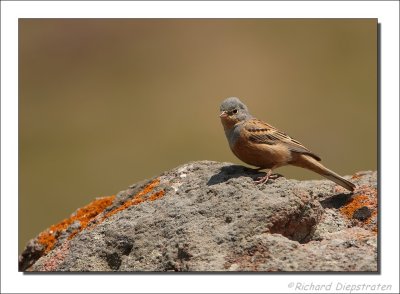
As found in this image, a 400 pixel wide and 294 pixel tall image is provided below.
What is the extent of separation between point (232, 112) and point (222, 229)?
7.24 feet

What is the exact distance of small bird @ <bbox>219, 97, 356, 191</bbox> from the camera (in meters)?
9.52

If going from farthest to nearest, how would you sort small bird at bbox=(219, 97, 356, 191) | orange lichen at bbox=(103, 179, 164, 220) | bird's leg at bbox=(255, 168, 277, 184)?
1. small bird at bbox=(219, 97, 356, 191)
2. orange lichen at bbox=(103, 179, 164, 220)
3. bird's leg at bbox=(255, 168, 277, 184)

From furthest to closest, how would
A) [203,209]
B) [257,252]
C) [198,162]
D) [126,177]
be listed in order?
[126,177] → [198,162] → [203,209] → [257,252]

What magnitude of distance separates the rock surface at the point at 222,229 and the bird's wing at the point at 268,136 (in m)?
0.48

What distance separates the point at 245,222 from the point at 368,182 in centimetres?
248

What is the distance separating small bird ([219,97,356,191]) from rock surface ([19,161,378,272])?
24 cm

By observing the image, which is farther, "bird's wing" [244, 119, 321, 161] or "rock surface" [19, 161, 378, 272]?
"bird's wing" [244, 119, 321, 161]

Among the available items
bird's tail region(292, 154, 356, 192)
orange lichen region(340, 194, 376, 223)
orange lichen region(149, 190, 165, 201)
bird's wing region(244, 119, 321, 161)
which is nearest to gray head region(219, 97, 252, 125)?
bird's wing region(244, 119, 321, 161)

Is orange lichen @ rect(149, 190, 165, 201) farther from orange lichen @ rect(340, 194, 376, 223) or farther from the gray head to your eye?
orange lichen @ rect(340, 194, 376, 223)

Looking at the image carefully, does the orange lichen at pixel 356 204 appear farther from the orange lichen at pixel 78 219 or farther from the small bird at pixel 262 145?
the orange lichen at pixel 78 219

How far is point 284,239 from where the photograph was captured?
7863 millimetres

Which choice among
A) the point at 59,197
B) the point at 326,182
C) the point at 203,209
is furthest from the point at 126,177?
the point at 203,209

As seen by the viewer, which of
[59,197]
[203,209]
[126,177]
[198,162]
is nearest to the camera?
[203,209]

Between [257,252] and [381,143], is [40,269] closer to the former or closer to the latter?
[257,252]
